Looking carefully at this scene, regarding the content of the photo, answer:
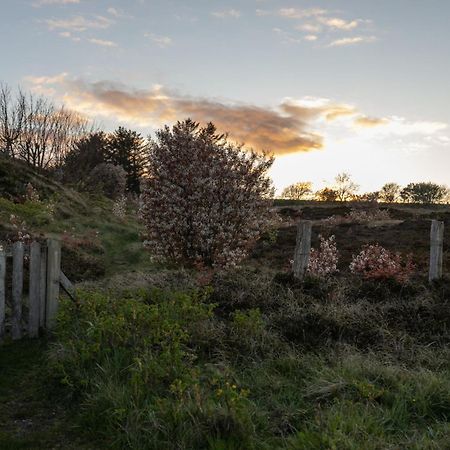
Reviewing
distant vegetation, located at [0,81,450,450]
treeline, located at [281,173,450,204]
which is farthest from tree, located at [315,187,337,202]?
distant vegetation, located at [0,81,450,450]

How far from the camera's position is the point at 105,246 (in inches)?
744

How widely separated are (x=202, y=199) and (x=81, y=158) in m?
29.5

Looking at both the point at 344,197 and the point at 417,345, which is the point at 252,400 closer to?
the point at 417,345

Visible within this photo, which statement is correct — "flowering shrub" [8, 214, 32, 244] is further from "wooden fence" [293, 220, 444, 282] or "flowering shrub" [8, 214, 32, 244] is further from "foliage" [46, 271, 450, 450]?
"wooden fence" [293, 220, 444, 282]

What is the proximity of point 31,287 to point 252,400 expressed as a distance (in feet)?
13.6

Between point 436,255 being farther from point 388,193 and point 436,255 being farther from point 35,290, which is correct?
point 388,193

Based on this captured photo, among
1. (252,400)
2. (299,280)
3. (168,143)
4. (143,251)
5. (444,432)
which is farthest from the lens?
(143,251)

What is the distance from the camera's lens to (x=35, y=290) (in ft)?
24.6

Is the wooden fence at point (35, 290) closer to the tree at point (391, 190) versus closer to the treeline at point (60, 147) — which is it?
the treeline at point (60, 147)

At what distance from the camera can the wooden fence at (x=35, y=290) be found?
24.5 ft

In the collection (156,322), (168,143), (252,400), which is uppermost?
(168,143)

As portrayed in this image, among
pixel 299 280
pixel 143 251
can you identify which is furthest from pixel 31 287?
pixel 143 251

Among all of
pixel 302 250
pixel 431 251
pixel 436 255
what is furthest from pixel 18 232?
pixel 436 255

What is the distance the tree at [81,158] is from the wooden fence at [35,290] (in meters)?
30.3
